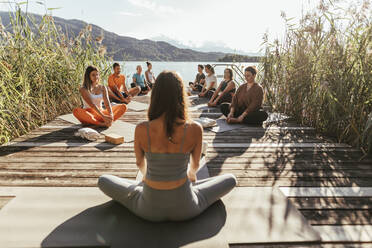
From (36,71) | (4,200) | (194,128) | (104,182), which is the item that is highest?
(36,71)

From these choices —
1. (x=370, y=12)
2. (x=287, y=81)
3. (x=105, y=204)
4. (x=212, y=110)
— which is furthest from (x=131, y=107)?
(x=370, y=12)

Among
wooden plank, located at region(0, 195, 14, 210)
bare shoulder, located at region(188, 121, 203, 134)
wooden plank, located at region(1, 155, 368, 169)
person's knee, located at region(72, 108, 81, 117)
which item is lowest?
wooden plank, located at region(0, 195, 14, 210)

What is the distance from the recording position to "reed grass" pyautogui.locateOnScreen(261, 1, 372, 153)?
259 centimetres

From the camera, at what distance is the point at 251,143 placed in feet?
9.52

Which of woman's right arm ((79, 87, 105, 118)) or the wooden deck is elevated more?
woman's right arm ((79, 87, 105, 118))

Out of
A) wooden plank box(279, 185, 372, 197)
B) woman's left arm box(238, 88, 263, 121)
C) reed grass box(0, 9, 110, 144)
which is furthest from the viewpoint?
woman's left arm box(238, 88, 263, 121)

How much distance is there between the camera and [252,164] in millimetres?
2301

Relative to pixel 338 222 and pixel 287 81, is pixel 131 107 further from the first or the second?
pixel 338 222

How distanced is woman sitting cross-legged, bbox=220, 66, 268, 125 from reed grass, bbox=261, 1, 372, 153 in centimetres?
62

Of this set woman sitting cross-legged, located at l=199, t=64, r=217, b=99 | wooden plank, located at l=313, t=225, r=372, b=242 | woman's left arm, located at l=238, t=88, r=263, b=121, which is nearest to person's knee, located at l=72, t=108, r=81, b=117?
woman's left arm, located at l=238, t=88, r=263, b=121

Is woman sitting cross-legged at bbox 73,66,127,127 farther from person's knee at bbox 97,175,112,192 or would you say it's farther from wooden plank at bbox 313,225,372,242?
wooden plank at bbox 313,225,372,242

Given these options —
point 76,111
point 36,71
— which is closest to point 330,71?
point 76,111

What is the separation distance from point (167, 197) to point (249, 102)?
9.35 ft

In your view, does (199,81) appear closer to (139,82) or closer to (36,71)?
(139,82)
